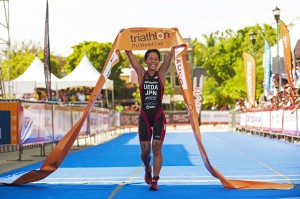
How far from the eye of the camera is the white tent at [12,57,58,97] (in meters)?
34.3

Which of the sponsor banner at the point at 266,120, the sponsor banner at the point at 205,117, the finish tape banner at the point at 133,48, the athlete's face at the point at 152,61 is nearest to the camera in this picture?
the athlete's face at the point at 152,61

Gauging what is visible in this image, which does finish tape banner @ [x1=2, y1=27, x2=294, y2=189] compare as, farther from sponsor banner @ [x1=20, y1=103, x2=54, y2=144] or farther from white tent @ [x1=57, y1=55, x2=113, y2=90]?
white tent @ [x1=57, y1=55, x2=113, y2=90]

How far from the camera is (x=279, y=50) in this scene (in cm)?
3562

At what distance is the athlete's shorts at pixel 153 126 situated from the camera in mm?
9102

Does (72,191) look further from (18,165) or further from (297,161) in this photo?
(297,161)

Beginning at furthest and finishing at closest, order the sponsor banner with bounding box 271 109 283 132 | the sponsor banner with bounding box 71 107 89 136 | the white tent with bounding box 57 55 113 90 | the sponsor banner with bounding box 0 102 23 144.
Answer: the white tent with bounding box 57 55 113 90, the sponsor banner with bounding box 271 109 283 132, the sponsor banner with bounding box 71 107 89 136, the sponsor banner with bounding box 0 102 23 144

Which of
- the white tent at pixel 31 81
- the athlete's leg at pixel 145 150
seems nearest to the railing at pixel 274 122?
the athlete's leg at pixel 145 150

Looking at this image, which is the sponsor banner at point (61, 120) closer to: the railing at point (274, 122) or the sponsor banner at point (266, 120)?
the railing at point (274, 122)

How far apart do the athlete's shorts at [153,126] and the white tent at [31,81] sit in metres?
24.7

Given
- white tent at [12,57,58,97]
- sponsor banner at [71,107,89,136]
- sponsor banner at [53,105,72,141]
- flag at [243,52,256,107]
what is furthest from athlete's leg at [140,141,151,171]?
flag at [243,52,256,107]

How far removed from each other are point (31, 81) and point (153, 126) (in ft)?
88.6

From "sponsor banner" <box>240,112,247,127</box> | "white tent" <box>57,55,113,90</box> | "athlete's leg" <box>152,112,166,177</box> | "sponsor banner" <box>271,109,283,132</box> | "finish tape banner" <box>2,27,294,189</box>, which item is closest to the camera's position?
"athlete's leg" <box>152,112,166,177</box>

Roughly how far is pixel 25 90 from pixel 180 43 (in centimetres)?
2557

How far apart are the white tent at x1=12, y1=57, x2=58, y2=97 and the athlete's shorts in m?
24.7
